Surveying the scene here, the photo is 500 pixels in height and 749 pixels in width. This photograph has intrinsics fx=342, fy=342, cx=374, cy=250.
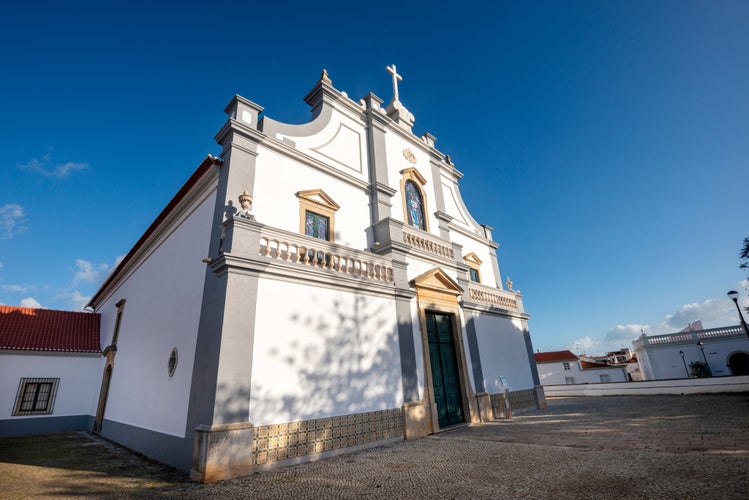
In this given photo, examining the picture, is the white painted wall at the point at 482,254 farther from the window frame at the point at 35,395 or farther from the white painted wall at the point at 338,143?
the window frame at the point at 35,395

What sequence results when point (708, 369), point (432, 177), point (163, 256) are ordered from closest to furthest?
point (163, 256)
point (432, 177)
point (708, 369)

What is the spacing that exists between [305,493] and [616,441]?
19.0ft

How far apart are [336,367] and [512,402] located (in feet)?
27.3

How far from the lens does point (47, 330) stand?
1672 centimetres

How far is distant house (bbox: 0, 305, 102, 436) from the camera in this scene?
14297 mm

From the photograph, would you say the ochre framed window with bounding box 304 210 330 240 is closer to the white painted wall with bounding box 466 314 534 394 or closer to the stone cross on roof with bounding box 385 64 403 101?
the white painted wall with bounding box 466 314 534 394

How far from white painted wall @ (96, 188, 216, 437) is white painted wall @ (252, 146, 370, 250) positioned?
1273mm

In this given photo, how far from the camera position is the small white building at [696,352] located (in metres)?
24.5

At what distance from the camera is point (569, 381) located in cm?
3819

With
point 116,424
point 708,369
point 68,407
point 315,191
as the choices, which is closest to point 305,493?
point 315,191

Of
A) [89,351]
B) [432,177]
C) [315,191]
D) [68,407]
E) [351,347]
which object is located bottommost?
[68,407]

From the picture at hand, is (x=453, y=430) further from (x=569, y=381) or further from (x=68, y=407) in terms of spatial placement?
(x=569, y=381)

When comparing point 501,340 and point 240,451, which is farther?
point 501,340

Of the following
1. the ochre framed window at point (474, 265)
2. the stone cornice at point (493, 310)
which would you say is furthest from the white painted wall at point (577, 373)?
the ochre framed window at point (474, 265)
